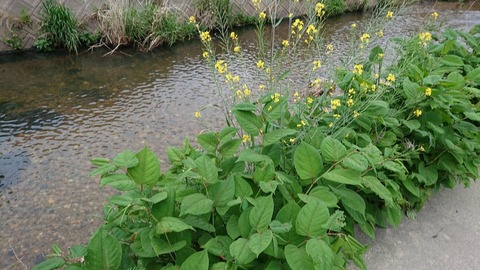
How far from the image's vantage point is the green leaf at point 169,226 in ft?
3.31

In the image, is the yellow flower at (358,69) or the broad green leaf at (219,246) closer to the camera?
the broad green leaf at (219,246)

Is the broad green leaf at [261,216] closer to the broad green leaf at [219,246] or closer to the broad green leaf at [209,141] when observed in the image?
the broad green leaf at [219,246]

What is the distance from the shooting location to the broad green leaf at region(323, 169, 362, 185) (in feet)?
3.94

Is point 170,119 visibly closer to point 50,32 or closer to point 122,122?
point 122,122

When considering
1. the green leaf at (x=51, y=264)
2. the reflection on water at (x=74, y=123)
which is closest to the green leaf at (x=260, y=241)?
the green leaf at (x=51, y=264)

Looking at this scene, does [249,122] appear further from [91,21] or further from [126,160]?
[91,21]

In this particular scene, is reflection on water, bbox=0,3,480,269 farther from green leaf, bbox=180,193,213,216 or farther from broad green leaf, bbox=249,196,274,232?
broad green leaf, bbox=249,196,274,232

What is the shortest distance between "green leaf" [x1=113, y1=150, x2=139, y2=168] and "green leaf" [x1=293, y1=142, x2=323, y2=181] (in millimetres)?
529

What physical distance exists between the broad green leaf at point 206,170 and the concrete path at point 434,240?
0.95 metres

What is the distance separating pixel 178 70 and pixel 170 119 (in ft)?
4.98

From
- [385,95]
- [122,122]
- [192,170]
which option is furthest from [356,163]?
[122,122]

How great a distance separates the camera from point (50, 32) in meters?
5.23

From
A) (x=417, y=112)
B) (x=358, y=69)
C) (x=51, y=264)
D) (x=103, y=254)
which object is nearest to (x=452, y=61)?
(x=417, y=112)

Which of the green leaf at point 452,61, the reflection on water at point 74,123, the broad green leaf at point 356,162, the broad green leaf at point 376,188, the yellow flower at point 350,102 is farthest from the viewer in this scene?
the reflection on water at point 74,123
